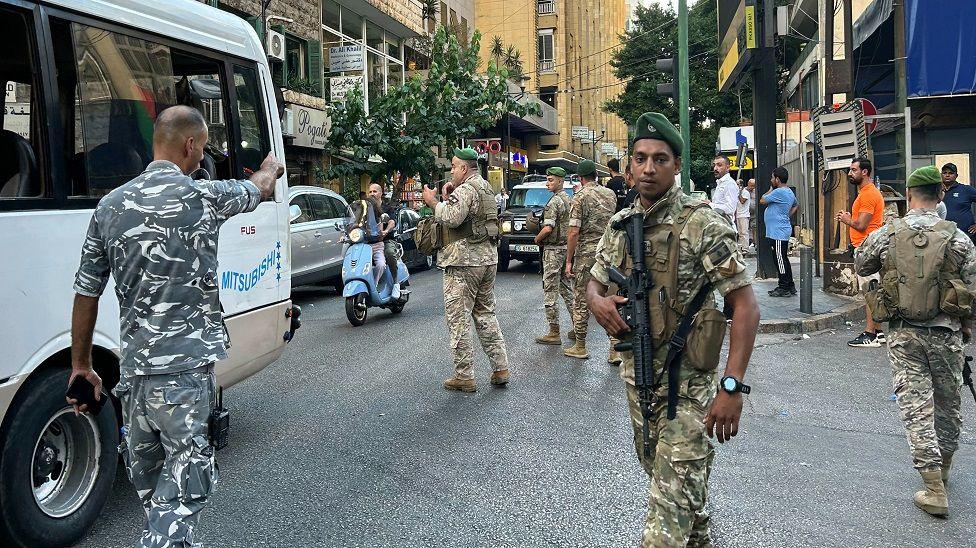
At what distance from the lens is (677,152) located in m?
3.24

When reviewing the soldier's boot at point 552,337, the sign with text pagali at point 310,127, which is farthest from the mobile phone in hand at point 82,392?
the sign with text pagali at point 310,127

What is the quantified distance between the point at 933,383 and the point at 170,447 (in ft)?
13.1

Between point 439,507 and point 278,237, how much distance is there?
233 cm

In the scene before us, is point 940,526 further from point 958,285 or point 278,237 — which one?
point 278,237

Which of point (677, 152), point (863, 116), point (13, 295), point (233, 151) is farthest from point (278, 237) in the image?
point (863, 116)

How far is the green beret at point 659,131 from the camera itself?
3186mm

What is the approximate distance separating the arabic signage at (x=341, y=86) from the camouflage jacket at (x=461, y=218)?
16435 millimetres

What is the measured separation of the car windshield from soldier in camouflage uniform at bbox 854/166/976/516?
13658mm

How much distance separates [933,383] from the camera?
4645mm

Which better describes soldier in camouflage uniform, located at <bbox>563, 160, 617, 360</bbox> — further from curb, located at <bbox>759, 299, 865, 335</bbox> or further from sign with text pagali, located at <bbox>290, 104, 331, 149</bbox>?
sign with text pagali, located at <bbox>290, 104, 331, 149</bbox>

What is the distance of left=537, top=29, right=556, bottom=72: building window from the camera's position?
59.2 metres

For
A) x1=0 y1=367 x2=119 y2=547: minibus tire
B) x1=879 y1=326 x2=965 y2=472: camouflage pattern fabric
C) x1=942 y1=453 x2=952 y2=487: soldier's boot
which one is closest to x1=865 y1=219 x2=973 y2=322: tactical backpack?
x1=879 y1=326 x2=965 y2=472: camouflage pattern fabric

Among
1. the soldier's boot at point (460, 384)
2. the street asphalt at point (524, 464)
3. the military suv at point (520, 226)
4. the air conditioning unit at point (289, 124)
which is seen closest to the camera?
the street asphalt at point (524, 464)

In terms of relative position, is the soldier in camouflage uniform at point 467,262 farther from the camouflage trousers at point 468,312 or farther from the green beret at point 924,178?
the green beret at point 924,178
